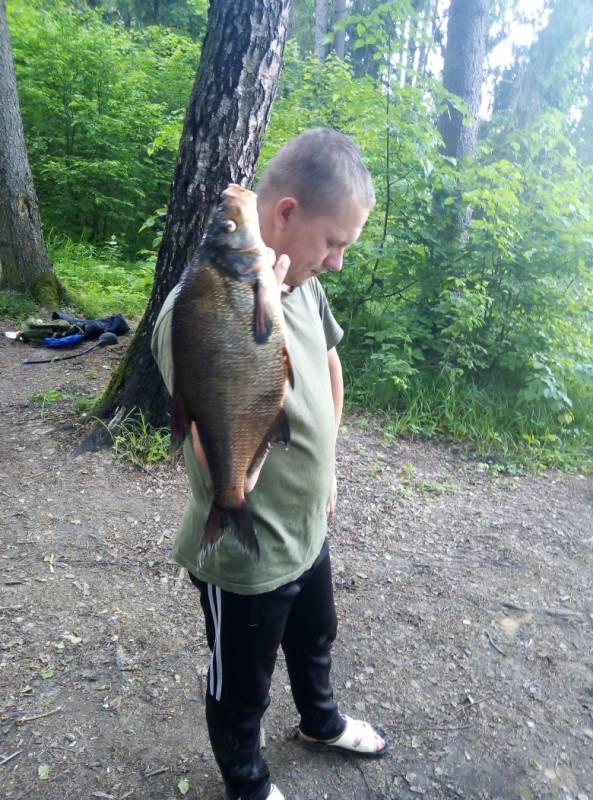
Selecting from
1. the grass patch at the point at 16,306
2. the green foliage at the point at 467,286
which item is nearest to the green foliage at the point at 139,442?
the green foliage at the point at 467,286

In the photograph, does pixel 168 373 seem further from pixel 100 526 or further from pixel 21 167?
pixel 21 167

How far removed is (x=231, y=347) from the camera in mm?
1146

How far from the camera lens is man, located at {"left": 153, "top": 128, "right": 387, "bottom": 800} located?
1474mm

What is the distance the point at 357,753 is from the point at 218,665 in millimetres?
969

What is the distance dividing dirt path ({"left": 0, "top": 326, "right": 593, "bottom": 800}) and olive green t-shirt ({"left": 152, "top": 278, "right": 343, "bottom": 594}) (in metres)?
1.11

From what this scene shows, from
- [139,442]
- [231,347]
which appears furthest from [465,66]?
[231,347]

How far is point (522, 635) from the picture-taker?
3000 millimetres

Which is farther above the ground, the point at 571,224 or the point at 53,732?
the point at 571,224

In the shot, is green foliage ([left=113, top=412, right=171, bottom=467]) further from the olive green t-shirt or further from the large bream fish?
the large bream fish

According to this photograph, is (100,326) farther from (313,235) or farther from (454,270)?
(313,235)

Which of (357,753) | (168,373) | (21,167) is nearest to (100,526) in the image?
(357,753)

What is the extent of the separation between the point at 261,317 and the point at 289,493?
592 millimetres

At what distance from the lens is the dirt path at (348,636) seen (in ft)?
7.07

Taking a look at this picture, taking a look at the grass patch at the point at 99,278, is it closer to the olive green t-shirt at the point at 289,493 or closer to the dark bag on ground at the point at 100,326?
the dark bag on ground at the point at 100,326
